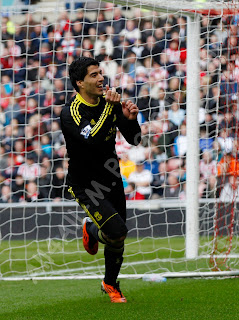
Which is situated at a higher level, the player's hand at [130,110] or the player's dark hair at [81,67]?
the player's dark hair at [81,67]

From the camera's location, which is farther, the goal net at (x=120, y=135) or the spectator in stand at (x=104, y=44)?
the spectator in stand at (x=104, y=44)

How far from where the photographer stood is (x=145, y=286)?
5.74 metres

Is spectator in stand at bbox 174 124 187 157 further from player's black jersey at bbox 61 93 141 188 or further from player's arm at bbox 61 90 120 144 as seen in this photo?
player's arm at bbox 61 90 120 144

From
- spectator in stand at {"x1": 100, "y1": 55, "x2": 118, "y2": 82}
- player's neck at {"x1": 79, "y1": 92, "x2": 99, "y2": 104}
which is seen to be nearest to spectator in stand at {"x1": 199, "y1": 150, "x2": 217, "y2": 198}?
spectator in stand at {"x1": 100, "y1": 55, "x2": 118, "y2": 82}

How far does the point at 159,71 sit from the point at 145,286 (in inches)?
155

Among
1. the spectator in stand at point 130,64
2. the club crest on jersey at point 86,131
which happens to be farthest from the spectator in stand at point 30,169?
the club crest on jersey at point 86,131

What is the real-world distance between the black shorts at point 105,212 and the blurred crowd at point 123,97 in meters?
3.79

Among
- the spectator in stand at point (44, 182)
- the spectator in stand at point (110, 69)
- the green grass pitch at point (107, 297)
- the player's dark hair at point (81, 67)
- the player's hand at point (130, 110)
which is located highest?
the spectator in stand at point (110, 69)

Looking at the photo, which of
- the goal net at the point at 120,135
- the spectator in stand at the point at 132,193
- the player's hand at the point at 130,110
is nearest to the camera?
the player's hand at the point at 130,110

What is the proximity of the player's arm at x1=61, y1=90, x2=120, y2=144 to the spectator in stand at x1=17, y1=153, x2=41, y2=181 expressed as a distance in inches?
192

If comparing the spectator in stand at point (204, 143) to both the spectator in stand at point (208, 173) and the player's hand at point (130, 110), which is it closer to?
the spectator in stand at point (208, 173)

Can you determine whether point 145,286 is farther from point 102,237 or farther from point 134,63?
point 134,63

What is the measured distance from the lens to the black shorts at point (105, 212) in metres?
4.41

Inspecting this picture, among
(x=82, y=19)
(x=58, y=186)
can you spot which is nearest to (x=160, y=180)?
(x=58, y=186)
